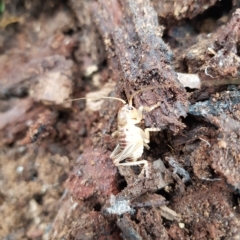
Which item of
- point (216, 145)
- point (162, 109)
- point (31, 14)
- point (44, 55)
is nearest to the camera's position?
point (216, 145)

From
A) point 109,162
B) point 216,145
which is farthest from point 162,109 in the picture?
point 109,162

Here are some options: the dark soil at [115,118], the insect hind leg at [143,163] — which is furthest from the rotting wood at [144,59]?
the insect hind leg at [143,163]

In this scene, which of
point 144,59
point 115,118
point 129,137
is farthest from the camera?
point 115,118

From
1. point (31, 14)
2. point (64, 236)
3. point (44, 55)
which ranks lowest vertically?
point (64, 236)

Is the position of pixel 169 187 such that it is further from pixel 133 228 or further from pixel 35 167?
pixel 35 167

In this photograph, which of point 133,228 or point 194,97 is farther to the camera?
point 194,97

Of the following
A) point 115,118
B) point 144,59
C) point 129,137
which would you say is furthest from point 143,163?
point 144,59

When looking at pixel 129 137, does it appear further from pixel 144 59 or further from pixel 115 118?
pixel 144 59
